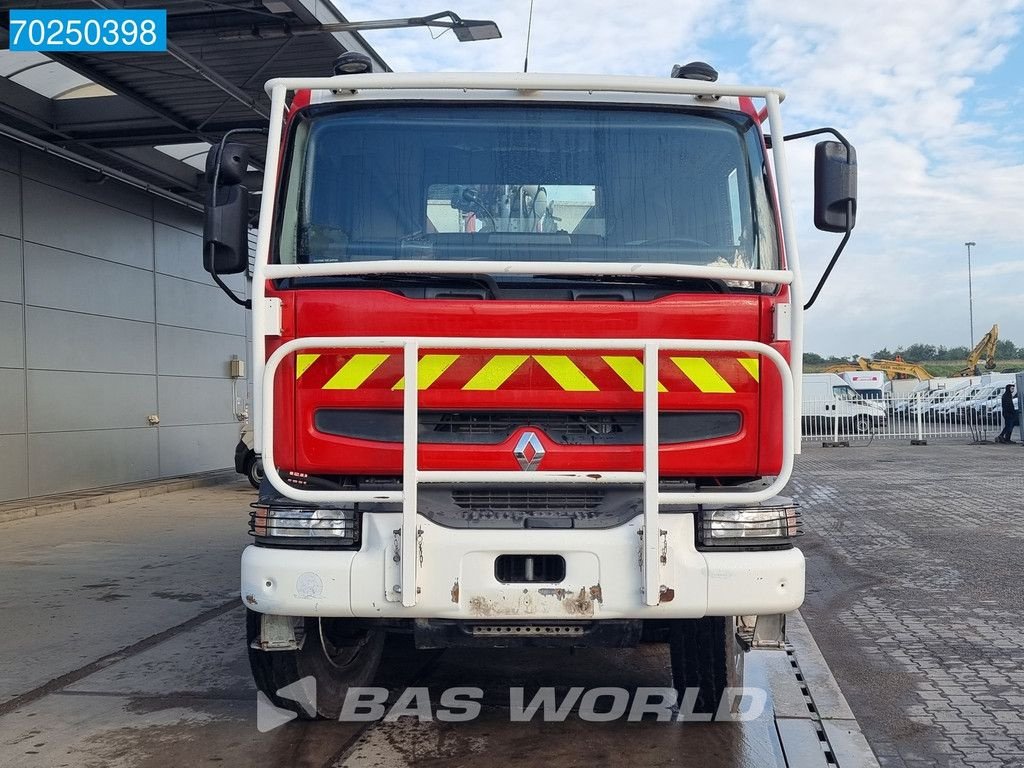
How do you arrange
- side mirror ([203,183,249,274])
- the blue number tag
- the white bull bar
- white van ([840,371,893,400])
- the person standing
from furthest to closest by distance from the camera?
white van ([840,371,893,400])
the person standing
the blue number tag
side mirror ([203,183,249,274])
the white bull bar

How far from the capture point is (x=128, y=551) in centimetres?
986

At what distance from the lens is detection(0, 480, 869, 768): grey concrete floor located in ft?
13.9

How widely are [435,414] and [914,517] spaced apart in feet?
31.1

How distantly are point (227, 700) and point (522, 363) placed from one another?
2.35m

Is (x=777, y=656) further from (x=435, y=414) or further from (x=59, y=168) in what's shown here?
(x=59, y=168)

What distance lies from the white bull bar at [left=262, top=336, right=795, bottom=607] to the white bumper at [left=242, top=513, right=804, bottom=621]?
0.19 feet

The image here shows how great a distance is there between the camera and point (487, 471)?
3881 mm

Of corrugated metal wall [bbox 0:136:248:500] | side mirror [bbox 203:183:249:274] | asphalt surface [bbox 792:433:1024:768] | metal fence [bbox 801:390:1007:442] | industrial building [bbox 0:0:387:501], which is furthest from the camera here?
metal fence [bbox 801:390:1007:442]

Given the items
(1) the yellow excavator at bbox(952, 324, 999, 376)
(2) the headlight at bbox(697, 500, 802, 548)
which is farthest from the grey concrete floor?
(1) the yellow excavator at bbox(952, 324, 999, 376)

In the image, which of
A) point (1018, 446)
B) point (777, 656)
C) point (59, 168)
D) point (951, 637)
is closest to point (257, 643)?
point (777, 656)

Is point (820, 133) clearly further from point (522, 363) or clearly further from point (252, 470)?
point (252, 470)

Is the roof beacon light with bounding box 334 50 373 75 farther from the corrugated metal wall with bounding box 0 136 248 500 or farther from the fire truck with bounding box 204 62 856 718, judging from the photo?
the corrugated metal wall with bounding box 0 136 248 500

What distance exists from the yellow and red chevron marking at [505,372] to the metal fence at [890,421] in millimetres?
24700

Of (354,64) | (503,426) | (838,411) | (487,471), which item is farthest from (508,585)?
(838,411)
